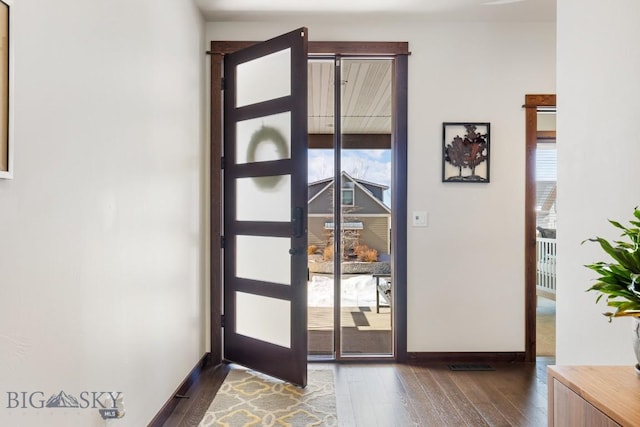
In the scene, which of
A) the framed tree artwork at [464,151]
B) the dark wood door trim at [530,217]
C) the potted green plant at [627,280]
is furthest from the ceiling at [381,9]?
the potted green plant at [627,280]

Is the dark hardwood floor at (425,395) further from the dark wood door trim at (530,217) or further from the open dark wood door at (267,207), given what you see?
the open dark wood door at (267,207)

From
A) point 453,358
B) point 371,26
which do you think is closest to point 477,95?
point 371,26

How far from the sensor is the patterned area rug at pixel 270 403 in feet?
7.22

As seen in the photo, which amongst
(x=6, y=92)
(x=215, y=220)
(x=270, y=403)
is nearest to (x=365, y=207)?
(x=215, y=220)

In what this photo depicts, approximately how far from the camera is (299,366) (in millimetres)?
2639

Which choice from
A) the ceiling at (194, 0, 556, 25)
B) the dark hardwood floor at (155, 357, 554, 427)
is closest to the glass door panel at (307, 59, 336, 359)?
the dark hardwood floor at (155, 357, 554, 427)

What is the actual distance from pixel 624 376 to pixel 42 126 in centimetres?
194

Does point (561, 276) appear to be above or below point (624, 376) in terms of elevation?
above

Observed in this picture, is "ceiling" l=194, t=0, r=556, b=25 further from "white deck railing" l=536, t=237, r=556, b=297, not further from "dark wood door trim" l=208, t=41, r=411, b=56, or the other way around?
"white deck railing" l=536, t=237, r=556, b=297

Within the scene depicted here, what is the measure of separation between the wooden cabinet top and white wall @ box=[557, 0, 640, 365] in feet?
1.57

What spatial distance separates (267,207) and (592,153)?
1952 millimetres

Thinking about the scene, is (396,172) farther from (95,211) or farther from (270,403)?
(95,211)

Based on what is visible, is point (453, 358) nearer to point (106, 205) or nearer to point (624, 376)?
point (624, 376)

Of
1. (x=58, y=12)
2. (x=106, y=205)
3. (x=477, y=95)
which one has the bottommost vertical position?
(x=106, y=205)
